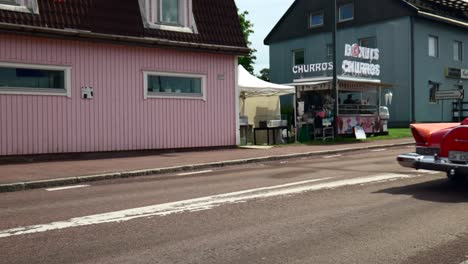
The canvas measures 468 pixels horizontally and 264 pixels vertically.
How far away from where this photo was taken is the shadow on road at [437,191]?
7.73 m

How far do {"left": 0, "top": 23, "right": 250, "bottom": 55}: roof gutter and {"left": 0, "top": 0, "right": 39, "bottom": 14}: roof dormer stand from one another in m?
0.67

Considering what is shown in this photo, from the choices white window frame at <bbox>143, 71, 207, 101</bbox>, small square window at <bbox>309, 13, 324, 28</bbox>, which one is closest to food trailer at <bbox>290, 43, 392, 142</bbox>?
white window frame at <bbox>143, 71, 207, 101</bbox>

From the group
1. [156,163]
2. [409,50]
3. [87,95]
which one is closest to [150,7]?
[87,95]

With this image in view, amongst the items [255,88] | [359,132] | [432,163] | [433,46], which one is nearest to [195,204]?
[432,163]

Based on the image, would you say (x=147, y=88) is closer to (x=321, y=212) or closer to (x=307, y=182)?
(x=307, y=182)

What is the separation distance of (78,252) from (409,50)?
27.8 m

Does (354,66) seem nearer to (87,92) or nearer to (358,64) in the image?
(358,64)

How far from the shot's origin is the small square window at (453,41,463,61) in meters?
33.4

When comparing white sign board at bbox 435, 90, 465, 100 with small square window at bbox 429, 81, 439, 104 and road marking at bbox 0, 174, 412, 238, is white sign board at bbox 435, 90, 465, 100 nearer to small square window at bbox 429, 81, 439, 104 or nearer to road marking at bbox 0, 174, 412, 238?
small square window at bbox 429, 81, 439, 104

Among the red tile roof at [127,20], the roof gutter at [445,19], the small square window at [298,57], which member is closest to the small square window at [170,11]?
the red tile roof at [127,20]

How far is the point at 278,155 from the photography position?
1503 centimetres

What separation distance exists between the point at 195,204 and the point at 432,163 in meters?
3.79

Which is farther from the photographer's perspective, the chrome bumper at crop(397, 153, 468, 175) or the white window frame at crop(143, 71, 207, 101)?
the white window frame at crop(143, 71, 207, 101)

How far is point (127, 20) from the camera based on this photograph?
15719 mm
